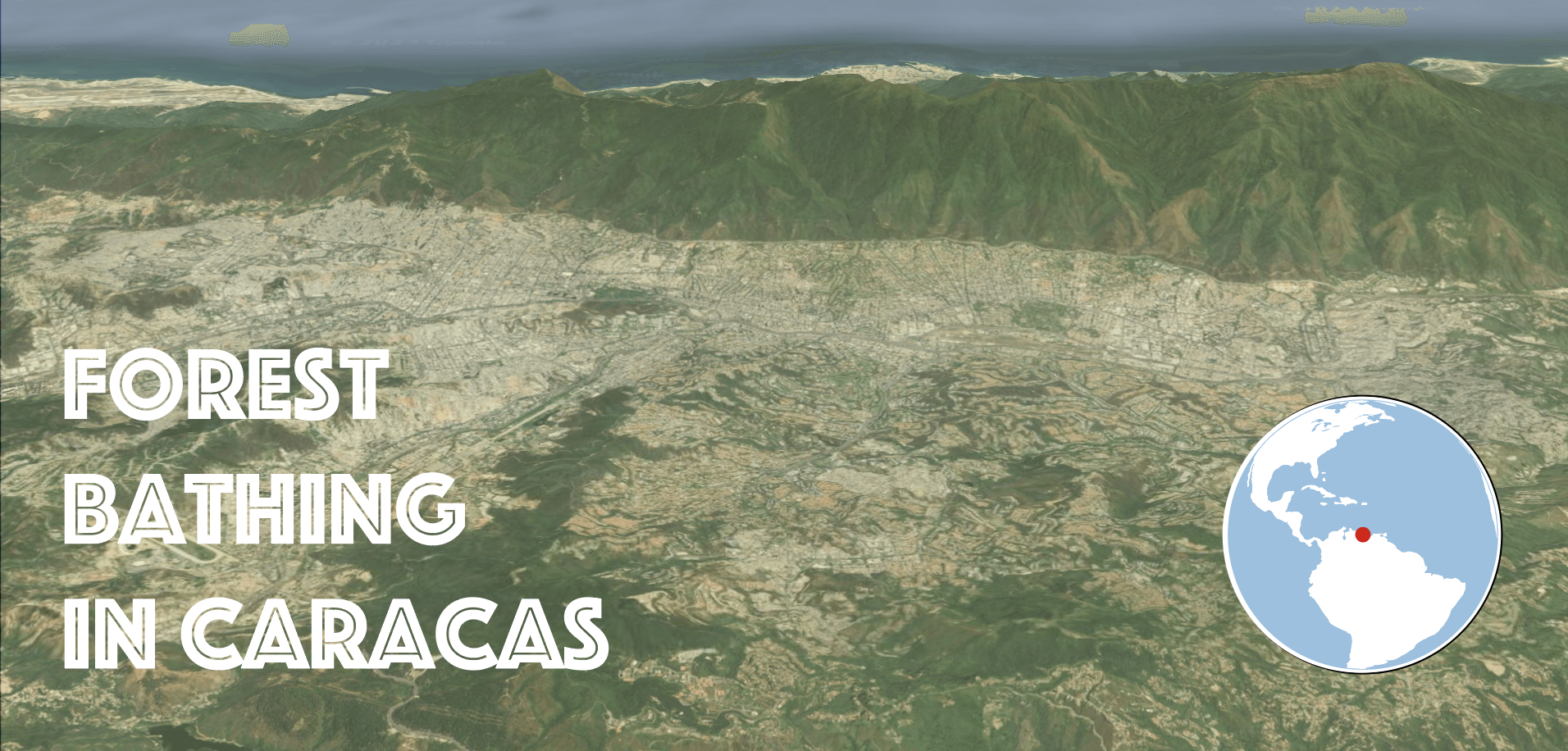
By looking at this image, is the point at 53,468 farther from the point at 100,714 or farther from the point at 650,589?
the point at 650,589

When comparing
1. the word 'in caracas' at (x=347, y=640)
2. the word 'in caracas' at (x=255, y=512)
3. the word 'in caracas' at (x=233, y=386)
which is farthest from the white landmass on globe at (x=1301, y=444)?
the word 'in caracas' at (x=233, y=386)

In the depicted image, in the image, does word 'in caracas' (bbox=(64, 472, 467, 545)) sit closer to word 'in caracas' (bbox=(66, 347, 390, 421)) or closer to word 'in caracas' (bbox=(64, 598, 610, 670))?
word 'in caracas' (bbox=(66, 347, 390, 421))

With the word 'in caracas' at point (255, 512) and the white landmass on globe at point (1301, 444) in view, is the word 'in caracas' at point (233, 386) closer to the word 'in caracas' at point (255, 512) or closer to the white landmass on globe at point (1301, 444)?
the word 'in caracas' at point (255, 512)

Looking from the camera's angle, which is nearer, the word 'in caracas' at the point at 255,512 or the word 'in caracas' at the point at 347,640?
the word 'in caracas' at the point at 347,640

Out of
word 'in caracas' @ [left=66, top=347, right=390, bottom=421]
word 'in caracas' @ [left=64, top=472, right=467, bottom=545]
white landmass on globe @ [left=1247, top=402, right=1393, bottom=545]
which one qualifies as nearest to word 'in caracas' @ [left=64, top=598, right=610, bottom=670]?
word 'in caracas' @ [left=64, top=472, right=467, bottom=545]

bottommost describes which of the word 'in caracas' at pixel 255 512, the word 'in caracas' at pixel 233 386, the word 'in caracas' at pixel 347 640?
the word 'in caracas' at pixel 347 640
